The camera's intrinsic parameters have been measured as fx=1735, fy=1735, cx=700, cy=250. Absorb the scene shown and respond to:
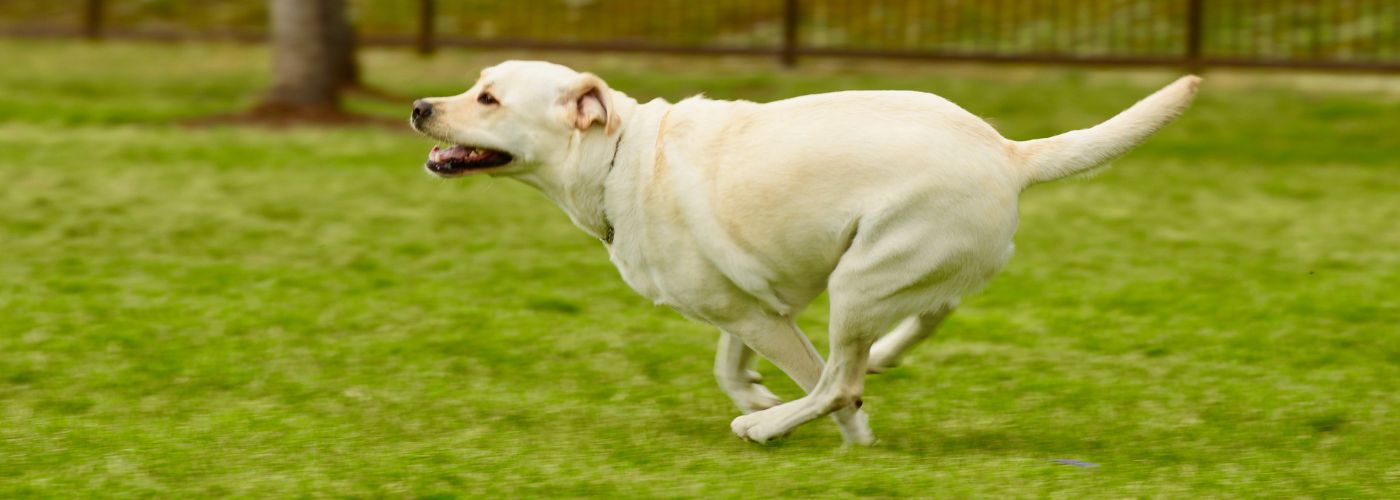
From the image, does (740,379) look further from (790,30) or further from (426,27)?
(426,27)

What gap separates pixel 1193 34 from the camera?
15102 millimetres

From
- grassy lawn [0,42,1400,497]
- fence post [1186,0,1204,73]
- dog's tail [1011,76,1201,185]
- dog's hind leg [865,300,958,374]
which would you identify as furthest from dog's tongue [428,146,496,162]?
fence post [1186,0,1204,73]

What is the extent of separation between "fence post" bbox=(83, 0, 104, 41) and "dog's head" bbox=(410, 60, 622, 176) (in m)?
15.3

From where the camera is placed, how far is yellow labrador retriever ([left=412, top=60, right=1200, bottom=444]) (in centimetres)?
463

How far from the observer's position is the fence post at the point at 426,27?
17.4m

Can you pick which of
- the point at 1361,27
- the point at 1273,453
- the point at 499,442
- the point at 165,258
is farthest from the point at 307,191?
the point at 1361,27

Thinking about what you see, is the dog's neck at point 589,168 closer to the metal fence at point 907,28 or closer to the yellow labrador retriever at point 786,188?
the yellow labrador retriever at point 786,188

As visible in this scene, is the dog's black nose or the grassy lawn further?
the dog's black nose

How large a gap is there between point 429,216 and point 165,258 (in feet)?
5.68

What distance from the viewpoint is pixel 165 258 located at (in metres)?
8.28

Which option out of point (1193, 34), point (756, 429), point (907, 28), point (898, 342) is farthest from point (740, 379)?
point (907, 28)

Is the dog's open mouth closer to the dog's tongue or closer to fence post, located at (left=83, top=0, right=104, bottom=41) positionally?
Result: the dog's tongue

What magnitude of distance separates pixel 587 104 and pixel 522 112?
19cm

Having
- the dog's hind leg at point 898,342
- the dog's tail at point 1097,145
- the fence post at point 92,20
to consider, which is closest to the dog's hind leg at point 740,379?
the dog's hind leg at point 898,342
